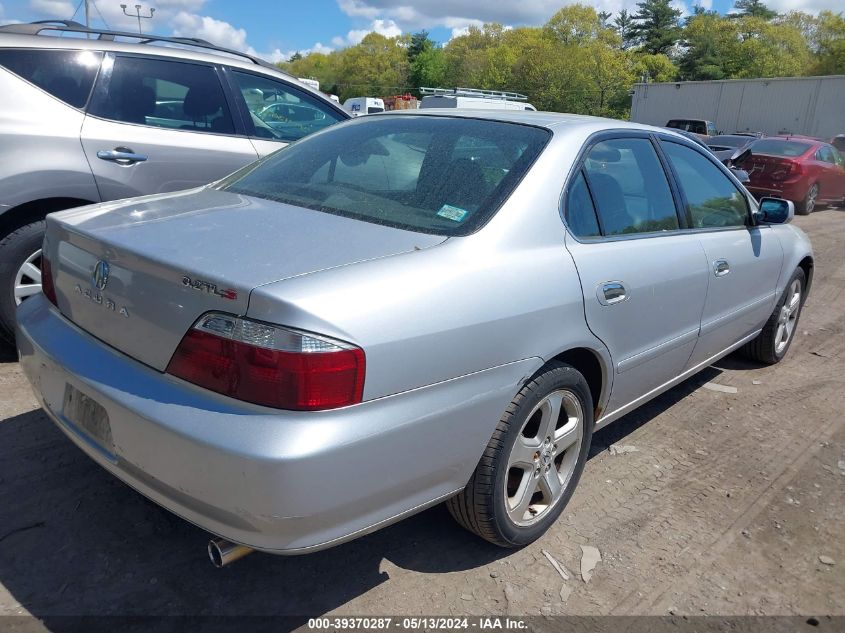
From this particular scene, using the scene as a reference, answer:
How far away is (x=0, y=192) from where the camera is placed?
3.71 meters

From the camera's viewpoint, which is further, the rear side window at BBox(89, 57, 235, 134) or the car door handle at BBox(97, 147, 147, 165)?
the rear side window at BBox(89, 57, 235, 134)

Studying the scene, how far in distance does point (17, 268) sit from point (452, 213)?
8.92ft

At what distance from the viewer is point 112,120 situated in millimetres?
4164

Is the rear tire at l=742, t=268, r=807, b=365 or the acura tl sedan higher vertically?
the acura tl sedan

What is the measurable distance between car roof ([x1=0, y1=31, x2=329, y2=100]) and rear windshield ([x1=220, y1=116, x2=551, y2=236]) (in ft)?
5.69

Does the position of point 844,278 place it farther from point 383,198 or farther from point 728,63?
point 728,63

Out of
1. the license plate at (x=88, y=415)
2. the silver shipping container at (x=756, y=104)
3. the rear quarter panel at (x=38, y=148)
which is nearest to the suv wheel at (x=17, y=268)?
the rear quarter panel at (x=38, y=148)

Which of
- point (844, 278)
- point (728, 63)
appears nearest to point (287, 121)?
point (844, 278)

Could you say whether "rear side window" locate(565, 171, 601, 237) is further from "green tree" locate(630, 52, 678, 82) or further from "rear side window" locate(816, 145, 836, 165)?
"green tree" locate(630, 52, 678, 82)

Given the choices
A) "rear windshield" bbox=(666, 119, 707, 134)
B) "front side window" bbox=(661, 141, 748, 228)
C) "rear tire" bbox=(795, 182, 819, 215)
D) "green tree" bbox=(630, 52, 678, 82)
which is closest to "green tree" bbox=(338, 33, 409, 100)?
"green tree" bbox=(630, 52, 678, 82)

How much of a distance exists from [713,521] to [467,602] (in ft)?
4.10

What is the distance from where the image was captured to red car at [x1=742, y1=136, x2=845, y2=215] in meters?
12.9

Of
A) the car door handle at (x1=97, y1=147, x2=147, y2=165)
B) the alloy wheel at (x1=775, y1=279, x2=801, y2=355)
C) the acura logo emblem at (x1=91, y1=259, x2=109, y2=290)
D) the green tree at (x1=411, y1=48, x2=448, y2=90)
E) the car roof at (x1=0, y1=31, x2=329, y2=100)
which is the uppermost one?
the green tree at (x1=411, y1=48, x2=448, y2=90)

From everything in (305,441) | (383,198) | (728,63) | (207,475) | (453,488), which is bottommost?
(453,488)
